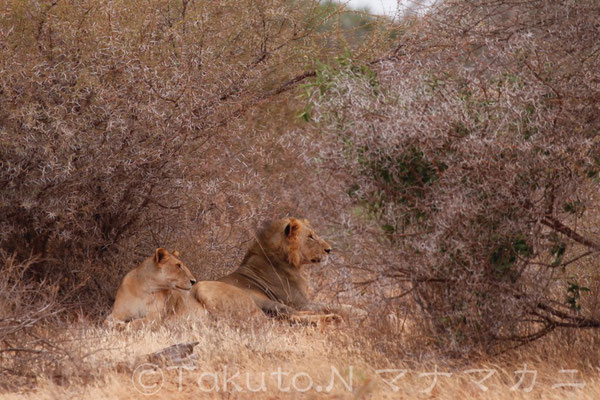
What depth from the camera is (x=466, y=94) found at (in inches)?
269

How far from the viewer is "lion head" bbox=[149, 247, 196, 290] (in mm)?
9070

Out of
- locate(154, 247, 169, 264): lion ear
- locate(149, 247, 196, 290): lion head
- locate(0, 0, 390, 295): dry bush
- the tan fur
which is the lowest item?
the tan fur

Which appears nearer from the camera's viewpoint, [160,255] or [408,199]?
[408,199]

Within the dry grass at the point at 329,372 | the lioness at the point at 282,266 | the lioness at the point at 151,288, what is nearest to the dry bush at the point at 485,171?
the dry grass at the point at 329,372

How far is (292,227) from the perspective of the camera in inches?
389

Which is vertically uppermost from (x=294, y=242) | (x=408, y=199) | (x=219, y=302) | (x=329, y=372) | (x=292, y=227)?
(x=408, y=199)

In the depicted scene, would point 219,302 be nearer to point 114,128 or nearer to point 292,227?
point 292,227

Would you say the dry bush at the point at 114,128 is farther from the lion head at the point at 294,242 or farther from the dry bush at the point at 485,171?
the dry bush at the point at 485,171

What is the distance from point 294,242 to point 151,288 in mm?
1617

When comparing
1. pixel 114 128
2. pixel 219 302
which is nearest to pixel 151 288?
pixel 219 302

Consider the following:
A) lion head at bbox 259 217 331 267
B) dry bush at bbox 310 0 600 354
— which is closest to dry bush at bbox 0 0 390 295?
lion head at bbox 259 217 331 267

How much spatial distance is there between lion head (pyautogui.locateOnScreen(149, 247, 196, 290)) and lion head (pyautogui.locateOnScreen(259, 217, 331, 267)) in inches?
47.5

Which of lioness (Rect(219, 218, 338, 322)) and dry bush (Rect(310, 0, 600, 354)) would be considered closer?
dry bush (Rect(310, 0, 600, 354))

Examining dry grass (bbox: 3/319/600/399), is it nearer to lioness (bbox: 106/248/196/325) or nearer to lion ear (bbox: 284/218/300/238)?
lioness (bbox: 106/248/196/325)
